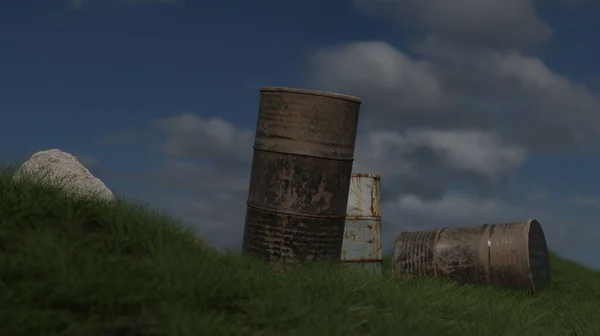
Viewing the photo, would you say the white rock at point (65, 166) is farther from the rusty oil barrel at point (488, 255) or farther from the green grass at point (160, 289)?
the rusty oil barrel at point (488, 255)

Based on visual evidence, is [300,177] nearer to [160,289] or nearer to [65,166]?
[160,289]

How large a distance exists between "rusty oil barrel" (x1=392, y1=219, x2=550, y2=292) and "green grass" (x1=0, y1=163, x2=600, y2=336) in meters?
4.00

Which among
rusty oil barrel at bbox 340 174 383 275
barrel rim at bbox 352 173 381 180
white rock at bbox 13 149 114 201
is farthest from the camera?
barrel rim at bbox 352 173 381 180

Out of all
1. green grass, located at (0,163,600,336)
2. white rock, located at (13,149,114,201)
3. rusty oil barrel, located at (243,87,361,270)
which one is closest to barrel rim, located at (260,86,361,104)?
rusty oil barrel, located at (243,87,361,270)

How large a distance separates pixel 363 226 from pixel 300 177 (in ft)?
10.9

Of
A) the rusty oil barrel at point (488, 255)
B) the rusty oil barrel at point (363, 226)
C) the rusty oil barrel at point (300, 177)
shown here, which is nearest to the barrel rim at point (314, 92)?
the rusty oil barrel at point (300, 177)

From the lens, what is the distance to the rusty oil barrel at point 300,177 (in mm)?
8352

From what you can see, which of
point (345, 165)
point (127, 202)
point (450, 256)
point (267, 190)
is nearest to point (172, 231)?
point (127, 202)

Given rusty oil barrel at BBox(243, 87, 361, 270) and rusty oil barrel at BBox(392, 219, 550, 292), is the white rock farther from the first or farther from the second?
rusty oil barrel at BBox(392, 219, 550, 292)

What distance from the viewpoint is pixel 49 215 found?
632 cm

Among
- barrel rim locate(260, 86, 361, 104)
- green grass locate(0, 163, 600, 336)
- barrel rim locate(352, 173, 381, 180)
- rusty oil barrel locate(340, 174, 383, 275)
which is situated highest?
barrel rim locate(260, 86, 361, 104)

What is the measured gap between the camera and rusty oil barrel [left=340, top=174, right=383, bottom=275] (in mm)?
11312

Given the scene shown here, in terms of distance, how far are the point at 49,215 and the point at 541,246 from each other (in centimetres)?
818

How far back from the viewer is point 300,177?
27.3 ft
